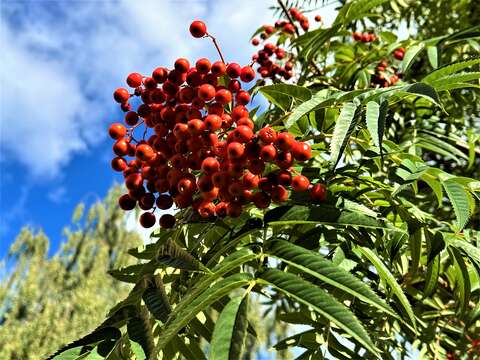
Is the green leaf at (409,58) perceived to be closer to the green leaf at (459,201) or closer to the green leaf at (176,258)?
the green leaf at (459,201)

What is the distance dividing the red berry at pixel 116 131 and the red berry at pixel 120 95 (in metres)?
0.09

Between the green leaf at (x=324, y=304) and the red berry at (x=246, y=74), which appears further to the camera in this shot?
the red berry at (x=246, y=74)

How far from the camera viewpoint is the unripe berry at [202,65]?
1.00 m

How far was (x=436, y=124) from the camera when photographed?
2.05 m

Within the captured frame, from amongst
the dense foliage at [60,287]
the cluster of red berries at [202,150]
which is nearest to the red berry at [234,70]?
the cluster of red berries at [202,150]

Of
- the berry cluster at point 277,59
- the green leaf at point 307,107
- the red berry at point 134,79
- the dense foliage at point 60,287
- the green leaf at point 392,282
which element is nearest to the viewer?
the green leaf at point 392,282

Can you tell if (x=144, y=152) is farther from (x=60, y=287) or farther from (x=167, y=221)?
(x=60, y=287)

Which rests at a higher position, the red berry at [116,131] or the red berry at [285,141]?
the red berry at [116,131]

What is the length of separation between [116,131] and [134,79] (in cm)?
14

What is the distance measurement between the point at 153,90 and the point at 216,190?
0.32 meters

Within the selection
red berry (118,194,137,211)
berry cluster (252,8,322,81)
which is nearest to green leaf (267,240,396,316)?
red berry (118,194,137,211)

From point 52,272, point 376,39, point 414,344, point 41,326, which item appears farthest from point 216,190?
point 52,272

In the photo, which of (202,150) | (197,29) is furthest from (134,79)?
(202,150)

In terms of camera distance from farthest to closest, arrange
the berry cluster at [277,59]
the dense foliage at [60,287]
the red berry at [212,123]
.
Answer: the dense foliage at [60,287], the berry cluster at [277,59], the red berry at [212,123]
